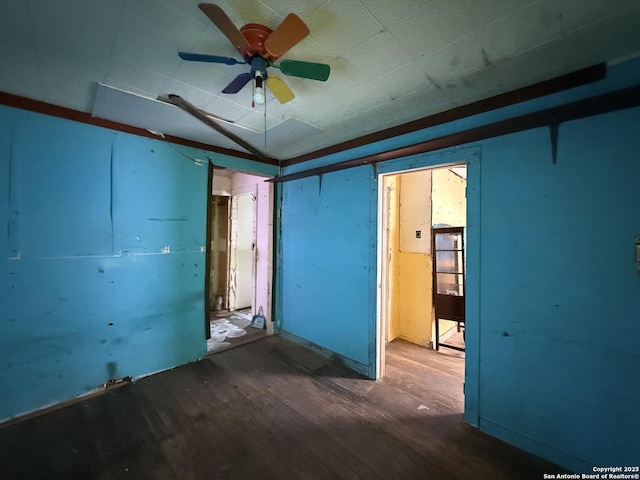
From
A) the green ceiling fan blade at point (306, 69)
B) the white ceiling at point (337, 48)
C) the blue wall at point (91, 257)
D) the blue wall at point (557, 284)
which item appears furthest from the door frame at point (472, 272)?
the blue wall at point (91, 257)

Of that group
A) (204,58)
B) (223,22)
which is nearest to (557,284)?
(223,22)

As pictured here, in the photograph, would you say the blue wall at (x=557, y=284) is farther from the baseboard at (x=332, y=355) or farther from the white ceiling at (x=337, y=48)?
the baseboard at (x=332, y=355)

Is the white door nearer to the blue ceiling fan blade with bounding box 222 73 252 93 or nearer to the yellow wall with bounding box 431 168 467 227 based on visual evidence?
the yellow wall with bounding box 431 168 467 227

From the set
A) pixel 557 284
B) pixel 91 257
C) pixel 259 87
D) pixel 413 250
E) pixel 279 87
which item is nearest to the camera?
pixel 259 87

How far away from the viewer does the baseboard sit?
266 cm

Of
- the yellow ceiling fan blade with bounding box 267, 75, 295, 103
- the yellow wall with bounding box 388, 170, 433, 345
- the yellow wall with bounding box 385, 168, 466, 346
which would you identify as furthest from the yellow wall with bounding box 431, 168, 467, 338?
the yellow ceiling fan blade with bounding box 267, 75, 295, 103

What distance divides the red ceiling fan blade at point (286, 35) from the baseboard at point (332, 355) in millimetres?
2736

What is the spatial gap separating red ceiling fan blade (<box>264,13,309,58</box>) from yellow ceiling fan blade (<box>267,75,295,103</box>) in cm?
15

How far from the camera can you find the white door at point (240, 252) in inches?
192

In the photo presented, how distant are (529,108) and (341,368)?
2.83 m

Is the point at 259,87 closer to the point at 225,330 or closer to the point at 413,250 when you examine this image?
the point at 413,250

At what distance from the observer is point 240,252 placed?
4914 mm

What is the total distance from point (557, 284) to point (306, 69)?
2021mm

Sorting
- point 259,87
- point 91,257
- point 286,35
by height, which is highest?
point 286,35
